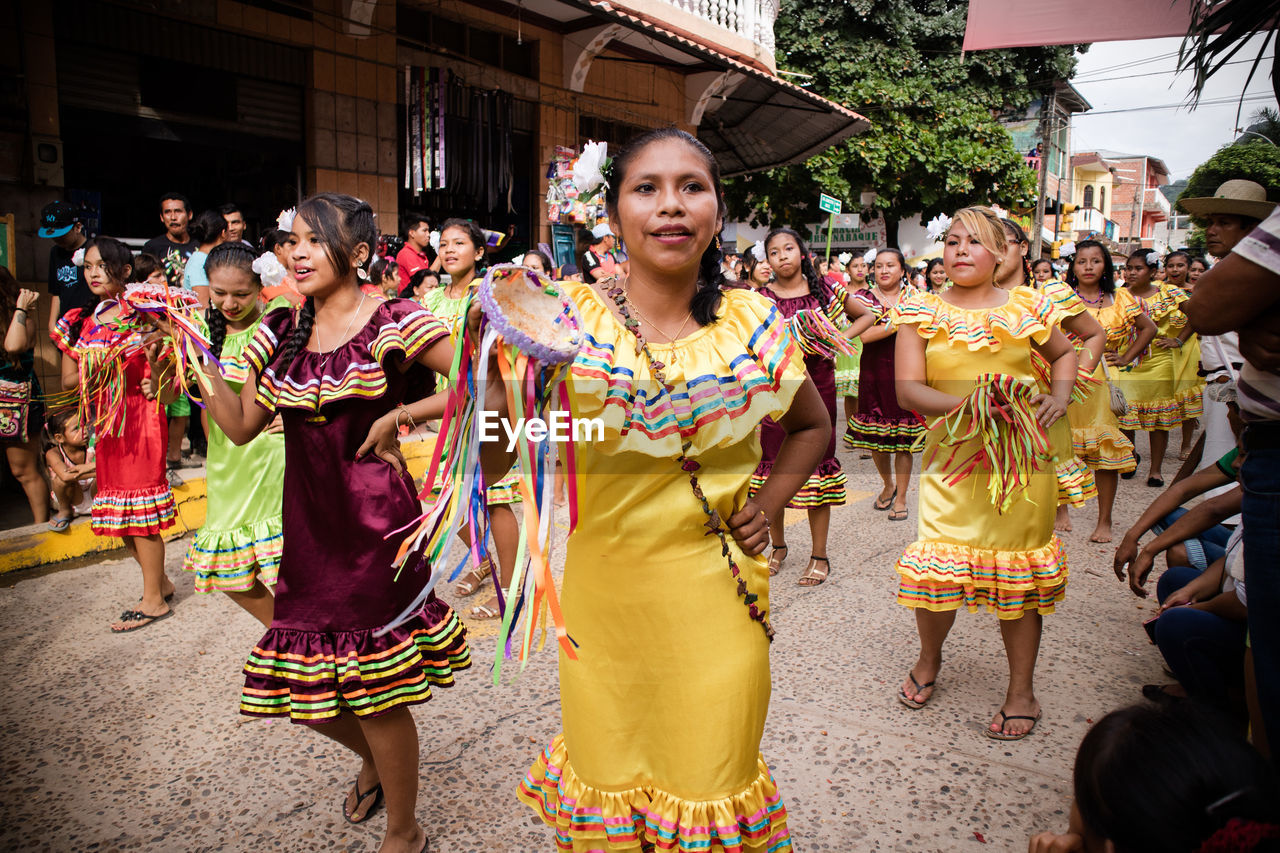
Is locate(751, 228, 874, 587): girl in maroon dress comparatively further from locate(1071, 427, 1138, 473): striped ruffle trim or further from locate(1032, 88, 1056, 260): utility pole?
locate(1032, 88, 1056, 260): utility pole

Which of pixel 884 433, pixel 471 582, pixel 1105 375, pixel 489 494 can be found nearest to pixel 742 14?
pixel 884 433

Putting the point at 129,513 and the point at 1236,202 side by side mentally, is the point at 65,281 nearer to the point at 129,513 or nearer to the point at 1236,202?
the point at 129,513

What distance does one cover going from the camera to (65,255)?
7051 millimetres

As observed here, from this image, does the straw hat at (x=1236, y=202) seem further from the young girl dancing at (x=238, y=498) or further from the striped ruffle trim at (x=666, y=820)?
the young girl dancing at (x=238, y=498)

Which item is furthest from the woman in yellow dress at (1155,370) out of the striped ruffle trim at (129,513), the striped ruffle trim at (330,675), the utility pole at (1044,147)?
the utility pole at (1044,147)

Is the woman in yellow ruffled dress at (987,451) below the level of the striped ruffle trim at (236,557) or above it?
above

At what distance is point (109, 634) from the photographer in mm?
4477

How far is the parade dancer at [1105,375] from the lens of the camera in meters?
6.43

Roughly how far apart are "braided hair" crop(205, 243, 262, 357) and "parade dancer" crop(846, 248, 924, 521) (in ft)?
15.1

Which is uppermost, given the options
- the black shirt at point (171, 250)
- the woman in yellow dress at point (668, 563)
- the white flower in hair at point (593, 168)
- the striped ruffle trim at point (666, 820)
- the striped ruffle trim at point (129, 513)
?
the white flower in hair at point (593, 168)

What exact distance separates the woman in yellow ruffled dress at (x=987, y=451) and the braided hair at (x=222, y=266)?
298 cm

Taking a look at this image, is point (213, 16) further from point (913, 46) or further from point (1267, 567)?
point (913, 46)

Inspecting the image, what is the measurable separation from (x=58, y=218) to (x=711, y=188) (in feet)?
23.8

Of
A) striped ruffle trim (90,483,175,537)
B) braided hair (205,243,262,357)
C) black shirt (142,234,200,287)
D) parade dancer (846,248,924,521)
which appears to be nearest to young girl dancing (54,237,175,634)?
striped ruffle trim (90,483,175,537)
